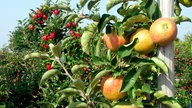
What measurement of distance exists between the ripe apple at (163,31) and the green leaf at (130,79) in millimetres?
153

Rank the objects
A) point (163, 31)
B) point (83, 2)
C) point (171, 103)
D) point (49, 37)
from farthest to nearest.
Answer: point (49, 37)
point (83, 2)
point (171, 103)
point (163, 31)

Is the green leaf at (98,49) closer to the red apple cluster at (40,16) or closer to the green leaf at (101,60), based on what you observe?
the green leaf at (101,60)

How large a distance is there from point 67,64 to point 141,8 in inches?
105

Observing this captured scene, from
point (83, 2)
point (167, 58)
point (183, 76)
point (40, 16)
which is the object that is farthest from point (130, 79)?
point (183, 76)

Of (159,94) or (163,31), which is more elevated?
(163,31)

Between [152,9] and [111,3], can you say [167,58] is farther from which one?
[111,3]

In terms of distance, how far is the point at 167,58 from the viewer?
1.62m

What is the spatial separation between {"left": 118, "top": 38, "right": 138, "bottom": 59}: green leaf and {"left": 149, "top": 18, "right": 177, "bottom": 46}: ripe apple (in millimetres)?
86

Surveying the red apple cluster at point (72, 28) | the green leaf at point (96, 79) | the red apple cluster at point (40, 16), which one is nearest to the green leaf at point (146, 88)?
the green leaf at point (96, 79)

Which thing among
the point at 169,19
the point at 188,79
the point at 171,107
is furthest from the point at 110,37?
the point at 188,79

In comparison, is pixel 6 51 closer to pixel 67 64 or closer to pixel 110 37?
pixel 67 64

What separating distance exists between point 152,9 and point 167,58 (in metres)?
0.23

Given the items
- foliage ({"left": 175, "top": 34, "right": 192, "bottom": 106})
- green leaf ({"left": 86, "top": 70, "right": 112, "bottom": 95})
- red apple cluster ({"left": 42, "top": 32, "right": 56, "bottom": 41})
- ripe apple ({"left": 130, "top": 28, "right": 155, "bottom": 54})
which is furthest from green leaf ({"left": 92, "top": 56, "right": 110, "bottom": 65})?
foliage ({"left": 175, "top": 34, "right": 192, "bottom": 106})

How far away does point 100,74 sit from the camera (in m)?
1.63
